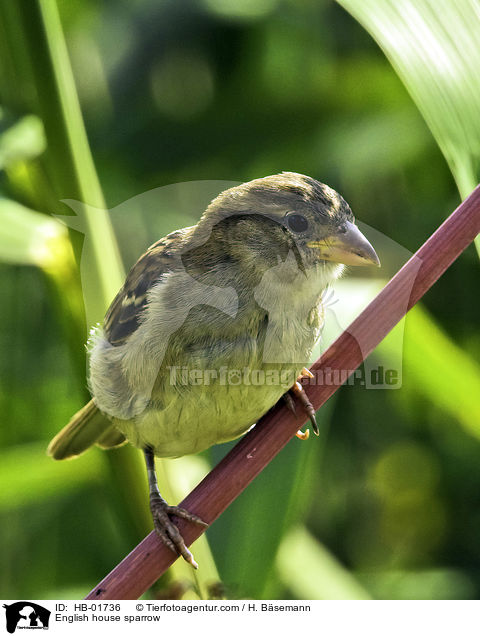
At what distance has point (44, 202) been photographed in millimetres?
1406

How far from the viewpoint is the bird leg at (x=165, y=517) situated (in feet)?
3.62

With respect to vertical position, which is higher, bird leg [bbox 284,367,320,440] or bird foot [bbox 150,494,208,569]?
bird leg [bbox 284,367,320,440]

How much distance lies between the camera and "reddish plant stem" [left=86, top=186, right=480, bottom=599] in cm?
98

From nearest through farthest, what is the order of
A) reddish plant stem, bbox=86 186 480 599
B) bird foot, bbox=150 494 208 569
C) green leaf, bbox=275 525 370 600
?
reddish plant stem, bbox=86 186 480 599
bird foot, bbox=150 494 208 569
green leaf, bbox=275 525 370 600

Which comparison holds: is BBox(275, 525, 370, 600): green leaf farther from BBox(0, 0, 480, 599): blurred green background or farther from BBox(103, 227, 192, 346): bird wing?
BBox(103, 227, 192, 346): bird wing

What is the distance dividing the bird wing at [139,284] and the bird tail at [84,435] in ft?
0.63

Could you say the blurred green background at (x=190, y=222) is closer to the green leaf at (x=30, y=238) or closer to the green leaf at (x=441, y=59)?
the green leaf at (x=30, y=238)
